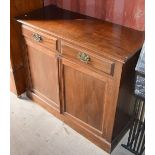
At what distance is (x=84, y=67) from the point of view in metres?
1.46

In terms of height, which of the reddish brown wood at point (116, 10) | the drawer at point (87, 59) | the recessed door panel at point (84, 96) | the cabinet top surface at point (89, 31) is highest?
the reddish brown wood at point (116, 10)

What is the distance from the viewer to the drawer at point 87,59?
4.33 ft

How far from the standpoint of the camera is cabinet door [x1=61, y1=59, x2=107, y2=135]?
1.48m

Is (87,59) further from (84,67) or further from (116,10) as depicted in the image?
(116,10)

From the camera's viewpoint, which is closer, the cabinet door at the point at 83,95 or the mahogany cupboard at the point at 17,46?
the cabinet door at the point at 83,95

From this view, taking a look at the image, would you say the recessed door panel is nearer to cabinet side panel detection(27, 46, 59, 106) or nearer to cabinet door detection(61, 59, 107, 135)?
cabinet door detection(61, 59, 107, 135)

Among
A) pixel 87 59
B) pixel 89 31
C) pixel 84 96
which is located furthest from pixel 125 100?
pixel 89 31

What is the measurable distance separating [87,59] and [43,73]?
57 centimetres

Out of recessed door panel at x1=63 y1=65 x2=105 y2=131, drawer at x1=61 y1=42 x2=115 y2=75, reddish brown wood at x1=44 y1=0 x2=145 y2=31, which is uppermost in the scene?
reddish brown wood at x1=44 y1=0 x2=145 y2=31

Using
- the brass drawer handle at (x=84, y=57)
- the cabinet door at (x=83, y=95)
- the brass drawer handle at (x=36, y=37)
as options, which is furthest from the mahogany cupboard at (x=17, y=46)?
the brass drawer handle at (x=84, y=57)

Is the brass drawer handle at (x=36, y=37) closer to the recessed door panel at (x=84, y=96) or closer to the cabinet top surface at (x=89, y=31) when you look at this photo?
the cabinet top surface at (x=89, y=31)

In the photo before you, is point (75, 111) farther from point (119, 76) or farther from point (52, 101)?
point (119, 76)

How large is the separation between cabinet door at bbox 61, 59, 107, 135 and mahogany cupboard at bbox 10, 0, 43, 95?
566mm

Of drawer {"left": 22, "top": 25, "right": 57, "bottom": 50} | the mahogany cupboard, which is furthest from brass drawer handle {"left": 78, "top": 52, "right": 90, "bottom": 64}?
the mahogany cupboard
